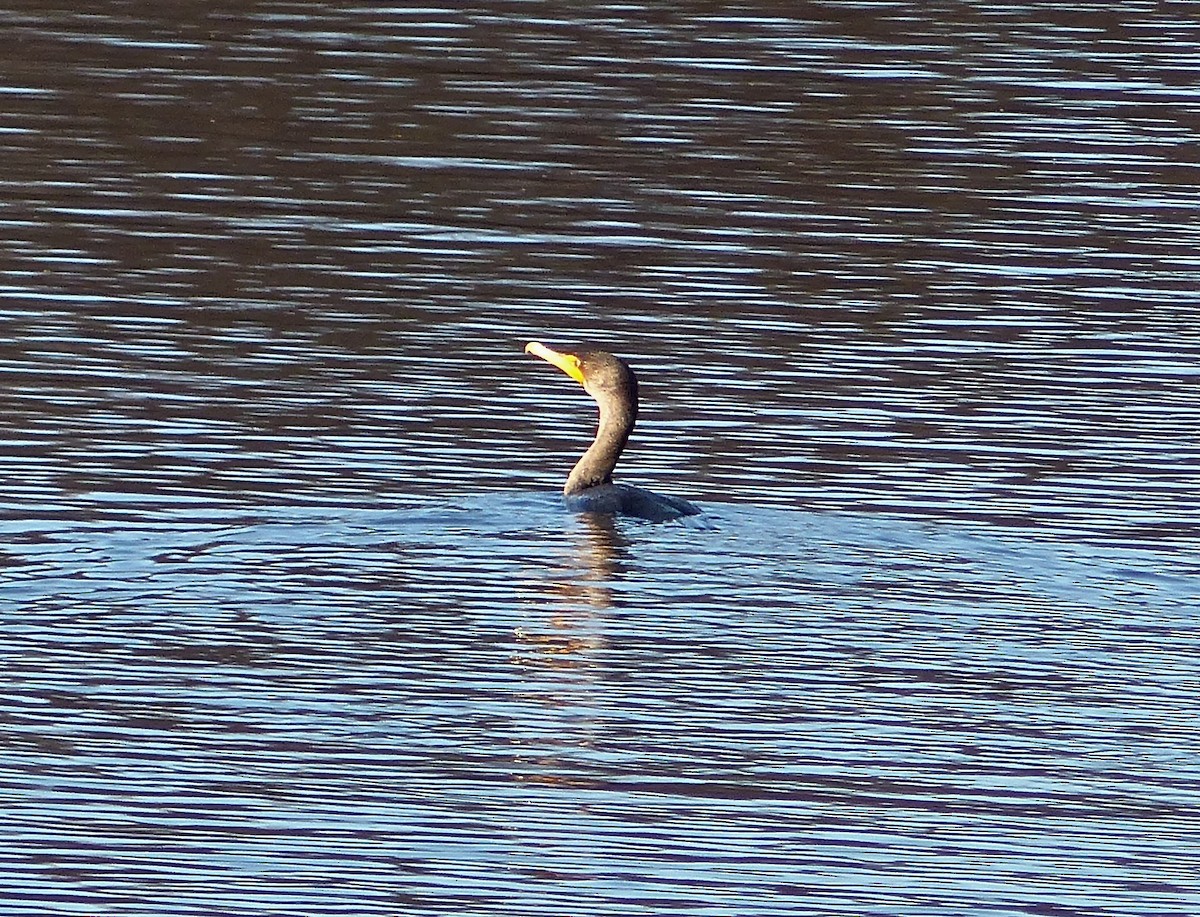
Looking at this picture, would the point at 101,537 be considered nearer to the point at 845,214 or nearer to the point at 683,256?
the point at 683,256

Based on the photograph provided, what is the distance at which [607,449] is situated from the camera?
15133 mm

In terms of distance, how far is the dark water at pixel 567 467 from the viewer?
32.8ft

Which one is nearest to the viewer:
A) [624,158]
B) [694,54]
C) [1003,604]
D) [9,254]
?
[1003,604]

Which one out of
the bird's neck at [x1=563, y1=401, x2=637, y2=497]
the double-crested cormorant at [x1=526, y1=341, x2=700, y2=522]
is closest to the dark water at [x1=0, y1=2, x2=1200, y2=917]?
the double-crested cormorant at [x1=526, y1=341, x2=700, y2=522]

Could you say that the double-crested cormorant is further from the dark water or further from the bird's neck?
the dark water

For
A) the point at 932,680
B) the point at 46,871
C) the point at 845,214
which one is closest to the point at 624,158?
the point at 845,214

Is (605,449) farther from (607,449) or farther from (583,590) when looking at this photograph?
(583,590)

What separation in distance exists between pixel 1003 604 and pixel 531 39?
657 inches

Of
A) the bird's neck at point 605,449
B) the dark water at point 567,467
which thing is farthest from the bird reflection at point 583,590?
the bird's neck at point 605,449

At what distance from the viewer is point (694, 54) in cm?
2834

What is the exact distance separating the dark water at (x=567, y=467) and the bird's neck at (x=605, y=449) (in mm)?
329

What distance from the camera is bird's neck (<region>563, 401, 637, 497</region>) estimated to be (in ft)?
49.1

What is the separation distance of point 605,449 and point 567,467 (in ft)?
3.09

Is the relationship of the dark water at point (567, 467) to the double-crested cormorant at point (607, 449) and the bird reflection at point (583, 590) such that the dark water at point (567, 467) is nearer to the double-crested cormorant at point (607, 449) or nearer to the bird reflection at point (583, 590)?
the bird reflection at point (583, 590)
